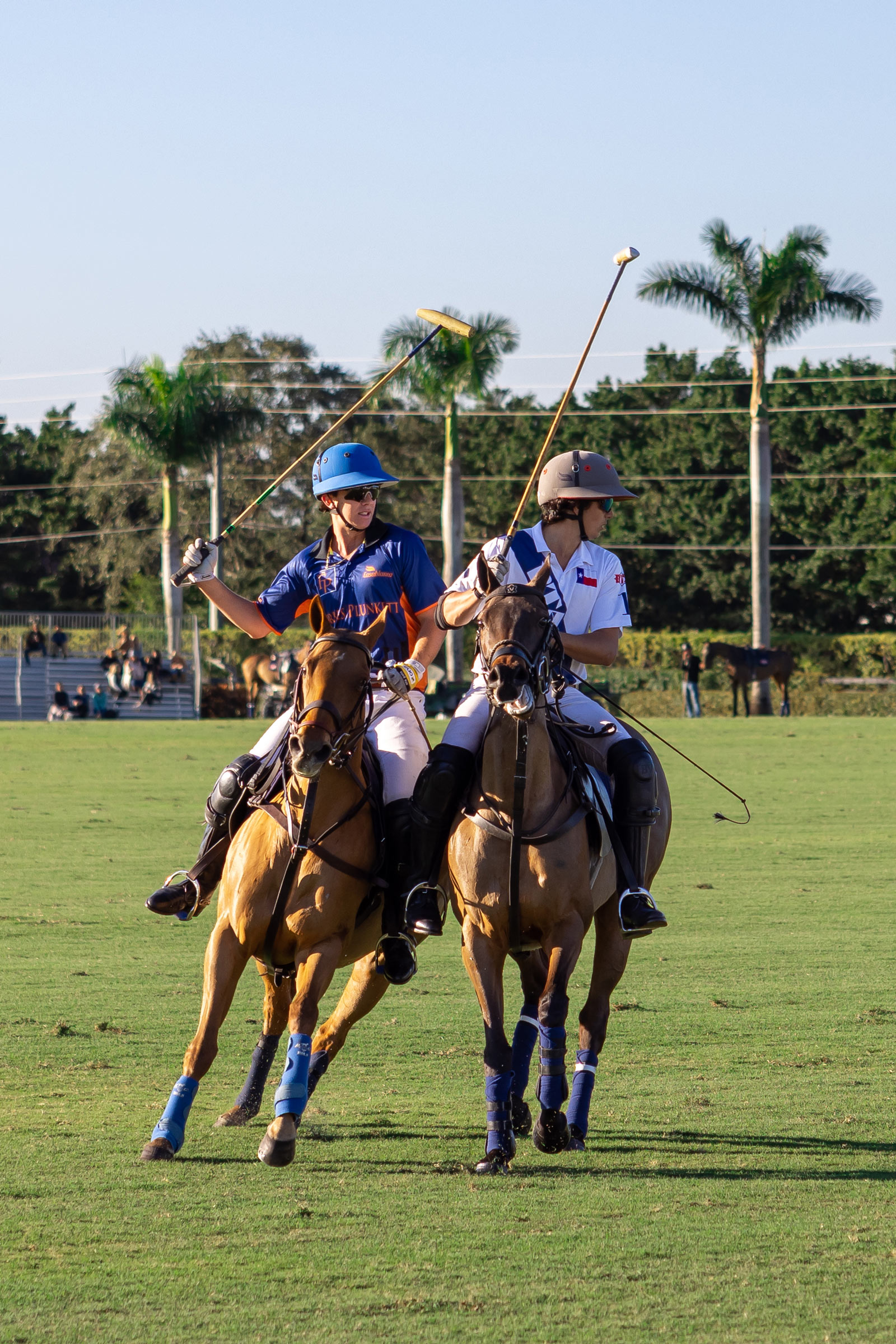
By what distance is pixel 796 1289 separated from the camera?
4.34 metres

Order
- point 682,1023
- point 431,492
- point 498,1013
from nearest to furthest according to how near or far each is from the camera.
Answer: point 498,1013
point 682,1023
point 431,492

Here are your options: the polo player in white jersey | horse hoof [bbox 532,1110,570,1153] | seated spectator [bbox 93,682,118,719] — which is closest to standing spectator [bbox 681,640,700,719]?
seated spectator [bbox 93,682,118,719]

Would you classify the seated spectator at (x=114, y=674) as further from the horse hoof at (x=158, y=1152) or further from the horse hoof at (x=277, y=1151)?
the horse hoof at (x=277, y=1151)

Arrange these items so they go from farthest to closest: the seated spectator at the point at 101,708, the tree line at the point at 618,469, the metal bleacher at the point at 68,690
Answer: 1. the tree line at the point at 618,469
2. the metal bleacher at the point at 68,690
3. the seated spectator at the point at 101,708

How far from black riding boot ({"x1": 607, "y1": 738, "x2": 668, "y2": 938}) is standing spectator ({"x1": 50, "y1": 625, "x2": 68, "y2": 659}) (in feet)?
128

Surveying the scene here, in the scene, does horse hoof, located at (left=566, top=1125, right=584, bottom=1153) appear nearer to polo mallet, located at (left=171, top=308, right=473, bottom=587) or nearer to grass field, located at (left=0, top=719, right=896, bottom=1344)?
grass field, located at (left=0, top=719, right=896, bottom=1344)

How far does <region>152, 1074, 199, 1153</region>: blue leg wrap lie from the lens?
18.8 ft

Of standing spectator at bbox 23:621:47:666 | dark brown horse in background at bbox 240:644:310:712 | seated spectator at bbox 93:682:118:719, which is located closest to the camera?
seated spectator at bbox 93:682:118:719

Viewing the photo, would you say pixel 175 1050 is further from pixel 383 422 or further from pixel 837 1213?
pixel 383 422

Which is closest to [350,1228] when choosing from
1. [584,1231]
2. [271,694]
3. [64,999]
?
[584,1231]

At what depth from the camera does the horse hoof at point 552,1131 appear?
568 centimetres

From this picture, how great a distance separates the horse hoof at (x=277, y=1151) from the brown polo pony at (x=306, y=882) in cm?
40

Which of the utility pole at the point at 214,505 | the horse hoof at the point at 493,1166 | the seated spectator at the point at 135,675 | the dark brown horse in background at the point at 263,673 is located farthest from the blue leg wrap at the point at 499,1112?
the utility pole at the point at 214,505

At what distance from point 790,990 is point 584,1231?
422 cm
